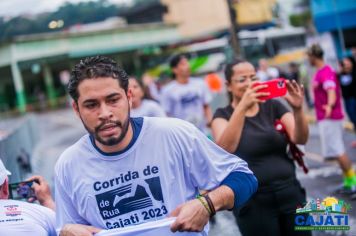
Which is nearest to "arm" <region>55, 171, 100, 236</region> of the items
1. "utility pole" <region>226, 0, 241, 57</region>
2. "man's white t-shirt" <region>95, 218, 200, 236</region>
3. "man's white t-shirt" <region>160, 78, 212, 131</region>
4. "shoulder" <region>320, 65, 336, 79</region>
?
"man's white t-shirt" <region>95, 218, 200, 236</region>

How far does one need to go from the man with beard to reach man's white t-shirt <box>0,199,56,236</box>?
0.41 m

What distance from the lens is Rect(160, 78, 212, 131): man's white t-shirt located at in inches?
291

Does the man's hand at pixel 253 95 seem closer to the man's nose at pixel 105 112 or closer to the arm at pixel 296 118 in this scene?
the arm at pixel 296 118

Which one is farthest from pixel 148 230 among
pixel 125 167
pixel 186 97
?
pixel 186 97

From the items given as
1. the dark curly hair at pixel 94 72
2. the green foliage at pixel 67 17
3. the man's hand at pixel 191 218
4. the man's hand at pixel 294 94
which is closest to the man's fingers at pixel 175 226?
the man's hand at pixel 191 218

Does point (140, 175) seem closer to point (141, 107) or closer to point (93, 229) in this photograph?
point (93, 229)

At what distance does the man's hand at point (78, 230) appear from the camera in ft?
7.66

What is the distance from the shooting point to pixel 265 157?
3.62 metres

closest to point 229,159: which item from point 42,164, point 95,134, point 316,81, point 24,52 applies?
point 95,134

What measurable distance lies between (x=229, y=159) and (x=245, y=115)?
1.22m

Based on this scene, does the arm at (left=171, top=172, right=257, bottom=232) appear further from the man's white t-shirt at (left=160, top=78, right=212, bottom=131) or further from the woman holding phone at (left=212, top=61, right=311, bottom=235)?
the man's white t-shirt at (left=160, top=78, right=212, bottom=131)

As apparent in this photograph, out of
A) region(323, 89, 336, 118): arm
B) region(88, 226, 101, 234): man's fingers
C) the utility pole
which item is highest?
the utility pole

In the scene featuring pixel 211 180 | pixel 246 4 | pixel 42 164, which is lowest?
pixel 42 164

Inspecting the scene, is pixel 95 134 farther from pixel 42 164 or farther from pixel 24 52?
pixel 24 52
